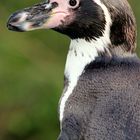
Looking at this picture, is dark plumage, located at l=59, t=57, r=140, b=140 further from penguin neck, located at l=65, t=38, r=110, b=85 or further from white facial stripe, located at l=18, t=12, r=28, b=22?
white facial stripe, located at l=18, t=12, r=28, b=22

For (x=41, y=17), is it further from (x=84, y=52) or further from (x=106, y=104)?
(x=106, y=104)

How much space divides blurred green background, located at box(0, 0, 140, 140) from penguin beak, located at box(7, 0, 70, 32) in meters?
3.80

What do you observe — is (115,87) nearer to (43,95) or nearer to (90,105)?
(90,105)

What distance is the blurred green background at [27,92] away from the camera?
995cm

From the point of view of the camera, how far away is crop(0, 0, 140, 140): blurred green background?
995cm

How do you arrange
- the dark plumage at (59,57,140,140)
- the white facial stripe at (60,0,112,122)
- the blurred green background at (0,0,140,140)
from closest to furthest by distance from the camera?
the dark plumage at (59,57,140,140)
the white facial stripe at (60,0,112,122)
the blurred green background at (0,0,140,140)

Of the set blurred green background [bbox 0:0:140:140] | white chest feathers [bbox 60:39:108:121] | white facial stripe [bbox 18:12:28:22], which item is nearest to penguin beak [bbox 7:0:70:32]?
white facial stripe [bbox 18:12:28:22]

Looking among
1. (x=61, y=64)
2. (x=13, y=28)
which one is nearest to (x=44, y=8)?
(x=13, y=28)

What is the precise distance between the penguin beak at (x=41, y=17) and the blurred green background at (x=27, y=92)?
149 inches

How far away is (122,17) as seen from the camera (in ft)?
20.0

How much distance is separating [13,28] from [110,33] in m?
0.53

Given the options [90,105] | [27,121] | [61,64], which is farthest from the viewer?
[61,64]

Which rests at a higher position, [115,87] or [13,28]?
[13,28]

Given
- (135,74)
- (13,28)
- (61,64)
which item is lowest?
(61,64)
